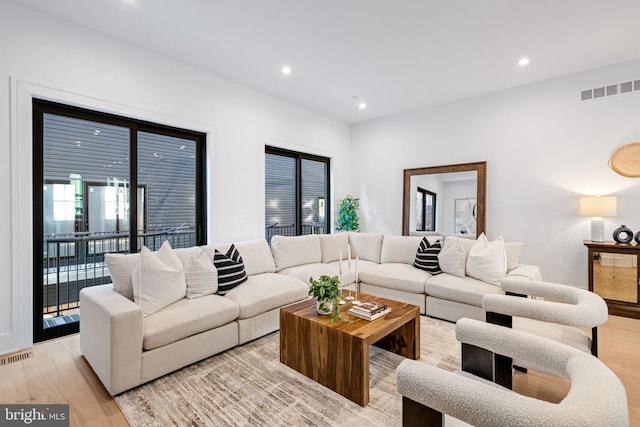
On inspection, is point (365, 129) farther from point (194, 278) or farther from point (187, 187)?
point (194, 278)

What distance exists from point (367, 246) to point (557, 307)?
3.26 m

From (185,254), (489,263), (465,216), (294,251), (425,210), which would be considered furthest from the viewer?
(425,210)

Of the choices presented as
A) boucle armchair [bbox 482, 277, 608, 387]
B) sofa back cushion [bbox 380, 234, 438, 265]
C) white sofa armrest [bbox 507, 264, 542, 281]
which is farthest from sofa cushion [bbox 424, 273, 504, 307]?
boucle armchair [bbox 482, 277, 608, 387]

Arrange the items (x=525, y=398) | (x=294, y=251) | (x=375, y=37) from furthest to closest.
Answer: (x=294, y=251) < (x=375, y=37) < (x=525, y=398)

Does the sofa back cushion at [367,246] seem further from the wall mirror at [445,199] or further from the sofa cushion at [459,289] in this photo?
the sofa cushion at [459,289]

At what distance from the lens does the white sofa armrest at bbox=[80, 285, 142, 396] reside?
1949 millimetres

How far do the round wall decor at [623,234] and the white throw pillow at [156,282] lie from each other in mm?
4893

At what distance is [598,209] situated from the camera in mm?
3582

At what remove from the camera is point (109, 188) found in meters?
3.24

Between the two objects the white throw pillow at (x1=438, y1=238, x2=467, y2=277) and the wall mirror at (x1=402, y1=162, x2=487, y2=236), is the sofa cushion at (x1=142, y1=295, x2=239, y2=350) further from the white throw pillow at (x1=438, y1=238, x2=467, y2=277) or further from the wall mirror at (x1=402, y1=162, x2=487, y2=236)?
the wall mirror at (x1=402, y1=162, x2=487, y2=236)

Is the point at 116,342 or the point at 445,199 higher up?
the point at 445,199

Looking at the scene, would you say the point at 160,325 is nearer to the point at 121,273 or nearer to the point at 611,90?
the point at 121,273

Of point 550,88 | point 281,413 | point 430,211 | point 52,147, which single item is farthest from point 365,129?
point 281,413

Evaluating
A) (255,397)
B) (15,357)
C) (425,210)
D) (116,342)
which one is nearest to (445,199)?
(425,210)
